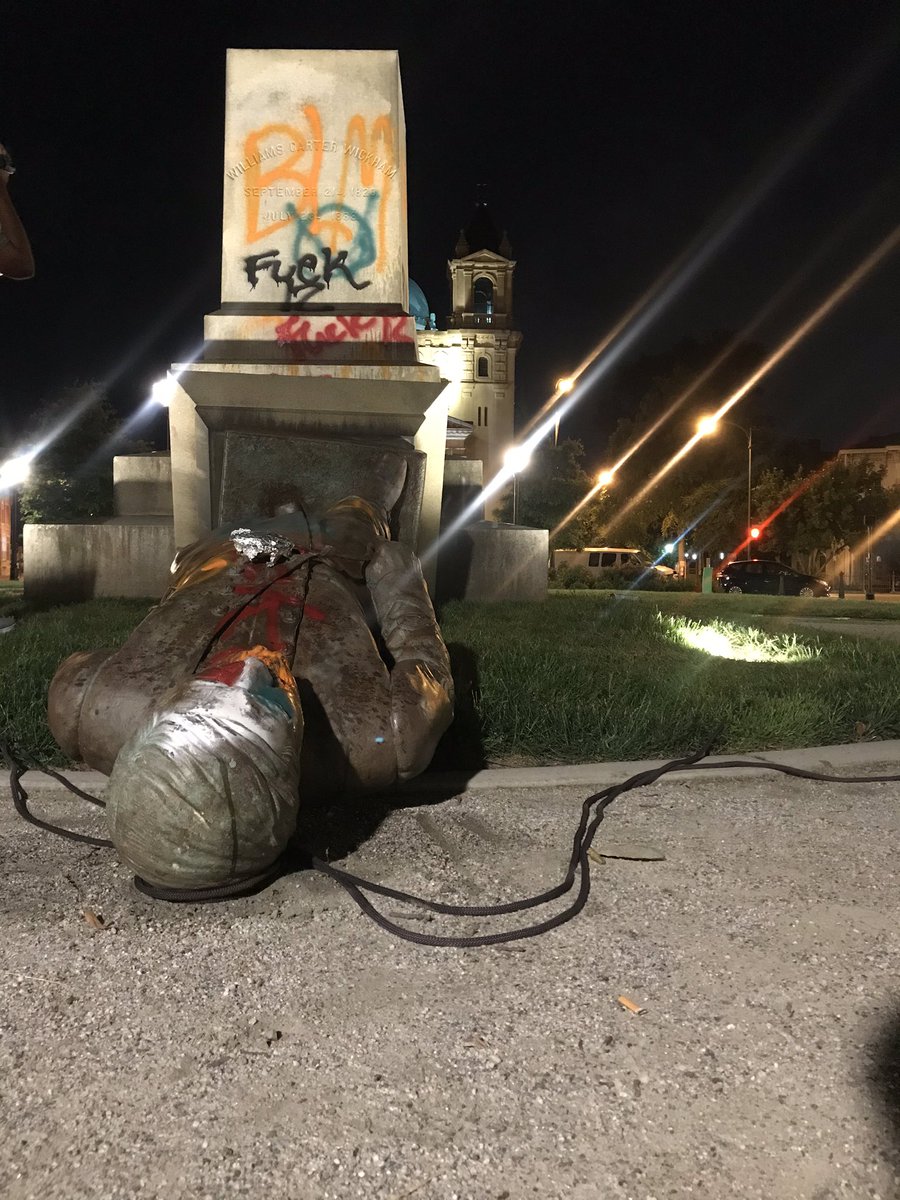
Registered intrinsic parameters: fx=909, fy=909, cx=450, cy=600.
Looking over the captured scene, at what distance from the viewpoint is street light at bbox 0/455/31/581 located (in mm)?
38406

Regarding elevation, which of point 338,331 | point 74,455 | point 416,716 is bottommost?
point 416,716

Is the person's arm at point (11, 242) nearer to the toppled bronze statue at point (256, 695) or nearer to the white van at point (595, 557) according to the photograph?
the toppled bronze statue at point (256, 695)

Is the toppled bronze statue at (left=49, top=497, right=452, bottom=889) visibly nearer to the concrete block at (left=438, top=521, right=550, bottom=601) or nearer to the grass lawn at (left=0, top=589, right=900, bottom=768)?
the grass lawn at (left=0, top=589, right=900, bottom=768)

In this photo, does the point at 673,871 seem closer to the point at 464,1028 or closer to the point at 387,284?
the point at 464,1028

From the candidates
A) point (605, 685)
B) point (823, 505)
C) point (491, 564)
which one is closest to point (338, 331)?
point (491, 564)

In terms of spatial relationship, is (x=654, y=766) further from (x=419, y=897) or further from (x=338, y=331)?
(x=338, y=331)

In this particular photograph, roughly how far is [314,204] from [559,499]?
4329 centimetres

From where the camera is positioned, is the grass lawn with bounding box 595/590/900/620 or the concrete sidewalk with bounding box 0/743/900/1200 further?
the grass lawn with bounding box 595/590/900/620

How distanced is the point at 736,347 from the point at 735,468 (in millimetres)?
6804

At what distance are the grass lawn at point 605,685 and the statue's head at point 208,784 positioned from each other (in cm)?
168

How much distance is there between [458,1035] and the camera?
176 cm

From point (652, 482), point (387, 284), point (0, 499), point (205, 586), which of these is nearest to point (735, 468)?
point (652, 482)

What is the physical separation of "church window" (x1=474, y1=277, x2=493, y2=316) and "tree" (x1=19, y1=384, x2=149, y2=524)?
50.9m

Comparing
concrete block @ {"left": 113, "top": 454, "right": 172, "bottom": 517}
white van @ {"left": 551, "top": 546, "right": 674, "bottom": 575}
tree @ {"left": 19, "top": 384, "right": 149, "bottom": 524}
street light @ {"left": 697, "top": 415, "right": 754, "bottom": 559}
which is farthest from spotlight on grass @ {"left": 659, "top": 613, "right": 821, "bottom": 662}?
tree @ {"left": 19, "top": 384, "right": 149, "bottom": 524}
